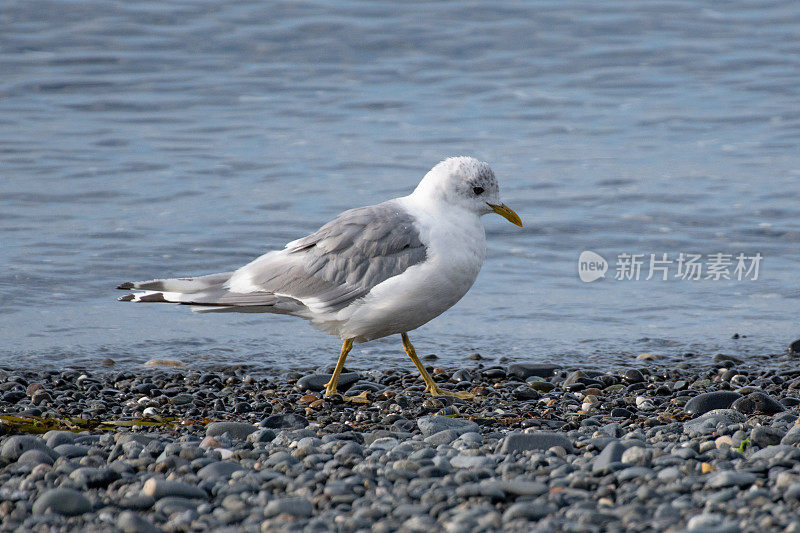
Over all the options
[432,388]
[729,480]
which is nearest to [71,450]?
[432,388]

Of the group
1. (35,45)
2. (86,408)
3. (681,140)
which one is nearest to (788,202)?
(681,140)

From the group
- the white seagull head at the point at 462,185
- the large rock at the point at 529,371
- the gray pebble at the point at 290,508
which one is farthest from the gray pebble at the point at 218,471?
the large rock at the point at 529,371

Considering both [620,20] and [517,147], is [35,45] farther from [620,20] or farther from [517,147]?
[620,20]

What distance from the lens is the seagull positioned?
6.08 metres

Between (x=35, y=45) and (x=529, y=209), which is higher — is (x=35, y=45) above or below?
above

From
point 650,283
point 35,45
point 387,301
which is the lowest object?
point 650,283

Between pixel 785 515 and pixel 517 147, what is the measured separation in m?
10.8

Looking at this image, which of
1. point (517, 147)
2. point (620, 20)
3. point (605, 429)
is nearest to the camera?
point (605, 429)

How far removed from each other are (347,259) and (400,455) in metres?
1.93

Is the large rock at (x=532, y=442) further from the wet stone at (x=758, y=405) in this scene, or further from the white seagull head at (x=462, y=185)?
the white seagull head at (x=462, y=185)

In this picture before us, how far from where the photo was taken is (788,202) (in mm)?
11789

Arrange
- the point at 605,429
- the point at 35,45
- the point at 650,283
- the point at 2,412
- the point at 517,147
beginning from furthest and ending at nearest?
the point at 35,45 → the point at 517,147 → the point at 650,283 → the point at 2,412 → the point at 605,429

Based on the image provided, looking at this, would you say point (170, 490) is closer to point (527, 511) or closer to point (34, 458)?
point (34, 458)

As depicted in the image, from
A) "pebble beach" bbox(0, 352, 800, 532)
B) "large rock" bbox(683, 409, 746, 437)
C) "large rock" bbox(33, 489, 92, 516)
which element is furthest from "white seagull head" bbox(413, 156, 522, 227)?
"large rock" bbox(33, 489, 92, 516)
